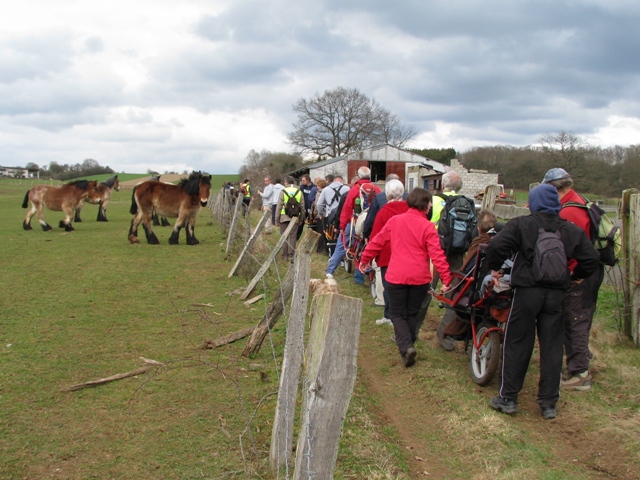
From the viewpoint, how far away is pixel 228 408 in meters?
4.74

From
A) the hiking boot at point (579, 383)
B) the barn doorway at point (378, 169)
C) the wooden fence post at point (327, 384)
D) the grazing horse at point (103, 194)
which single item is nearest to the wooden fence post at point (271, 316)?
the wooden fence post at point (327, 384)

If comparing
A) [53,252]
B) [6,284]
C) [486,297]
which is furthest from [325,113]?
[486,297]

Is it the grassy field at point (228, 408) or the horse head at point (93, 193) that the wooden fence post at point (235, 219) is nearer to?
the grassy field at point (228, 408)

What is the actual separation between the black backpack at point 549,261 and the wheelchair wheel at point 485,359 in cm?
96

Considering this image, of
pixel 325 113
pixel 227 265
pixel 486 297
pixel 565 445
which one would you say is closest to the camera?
pixel 565 445

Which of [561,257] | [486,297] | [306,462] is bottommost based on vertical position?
[306,462]

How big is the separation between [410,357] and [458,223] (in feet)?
5.56

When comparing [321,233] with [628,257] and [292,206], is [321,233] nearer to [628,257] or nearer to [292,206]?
[292,206]

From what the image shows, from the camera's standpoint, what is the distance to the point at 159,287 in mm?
9758

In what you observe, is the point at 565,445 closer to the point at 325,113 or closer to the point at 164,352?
the point at 164,352

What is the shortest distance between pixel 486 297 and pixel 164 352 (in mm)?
3327

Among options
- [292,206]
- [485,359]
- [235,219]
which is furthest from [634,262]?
[235,219]

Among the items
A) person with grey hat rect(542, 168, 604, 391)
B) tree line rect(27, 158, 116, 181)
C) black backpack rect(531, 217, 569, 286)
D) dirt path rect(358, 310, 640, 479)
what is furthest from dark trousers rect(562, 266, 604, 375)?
tree line rect(27, 158, 116, 181)

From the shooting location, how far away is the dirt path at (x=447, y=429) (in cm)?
Answer: 412
